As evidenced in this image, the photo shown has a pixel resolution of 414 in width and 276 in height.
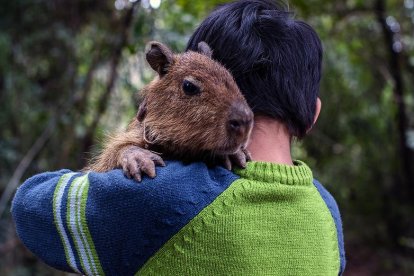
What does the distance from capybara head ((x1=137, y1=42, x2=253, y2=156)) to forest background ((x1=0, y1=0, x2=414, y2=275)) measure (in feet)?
5.24

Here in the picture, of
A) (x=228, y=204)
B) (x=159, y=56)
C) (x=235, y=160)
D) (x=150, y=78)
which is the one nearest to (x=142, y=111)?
(x=159, y=56)

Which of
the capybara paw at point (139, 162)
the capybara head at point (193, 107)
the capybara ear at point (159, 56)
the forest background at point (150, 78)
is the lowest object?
the forest background at point (150, 78)

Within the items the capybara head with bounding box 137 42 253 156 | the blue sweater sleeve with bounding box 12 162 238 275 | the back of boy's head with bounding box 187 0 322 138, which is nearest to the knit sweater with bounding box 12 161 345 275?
the blue sweater sleeve with bounding box 12 162 238 275

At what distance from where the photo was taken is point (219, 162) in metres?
1.89

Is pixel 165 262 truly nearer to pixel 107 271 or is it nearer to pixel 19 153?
pixel 107 271

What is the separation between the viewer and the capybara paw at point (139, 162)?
1742 millimetres

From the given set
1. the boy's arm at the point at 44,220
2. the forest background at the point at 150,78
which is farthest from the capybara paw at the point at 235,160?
the forest background at the point at 150,78

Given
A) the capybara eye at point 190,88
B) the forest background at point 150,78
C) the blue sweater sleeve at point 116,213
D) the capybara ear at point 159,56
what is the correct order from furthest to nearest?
1. the forest background at point 150,78
2. the capybara ear at point 159,56
3. the capybara eye at point 190,88
4. the blue sweater sleeve at point 116,213

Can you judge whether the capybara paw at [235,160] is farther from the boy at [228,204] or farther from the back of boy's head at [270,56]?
the back of boy's head at [270,56]

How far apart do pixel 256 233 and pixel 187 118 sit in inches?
16.9

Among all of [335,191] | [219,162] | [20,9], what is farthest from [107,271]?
[335,191]

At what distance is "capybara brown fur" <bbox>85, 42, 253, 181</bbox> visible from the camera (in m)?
1.79

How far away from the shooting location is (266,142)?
1955 mm

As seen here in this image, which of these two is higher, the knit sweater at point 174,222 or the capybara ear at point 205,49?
the capybara ear at point 205,49
